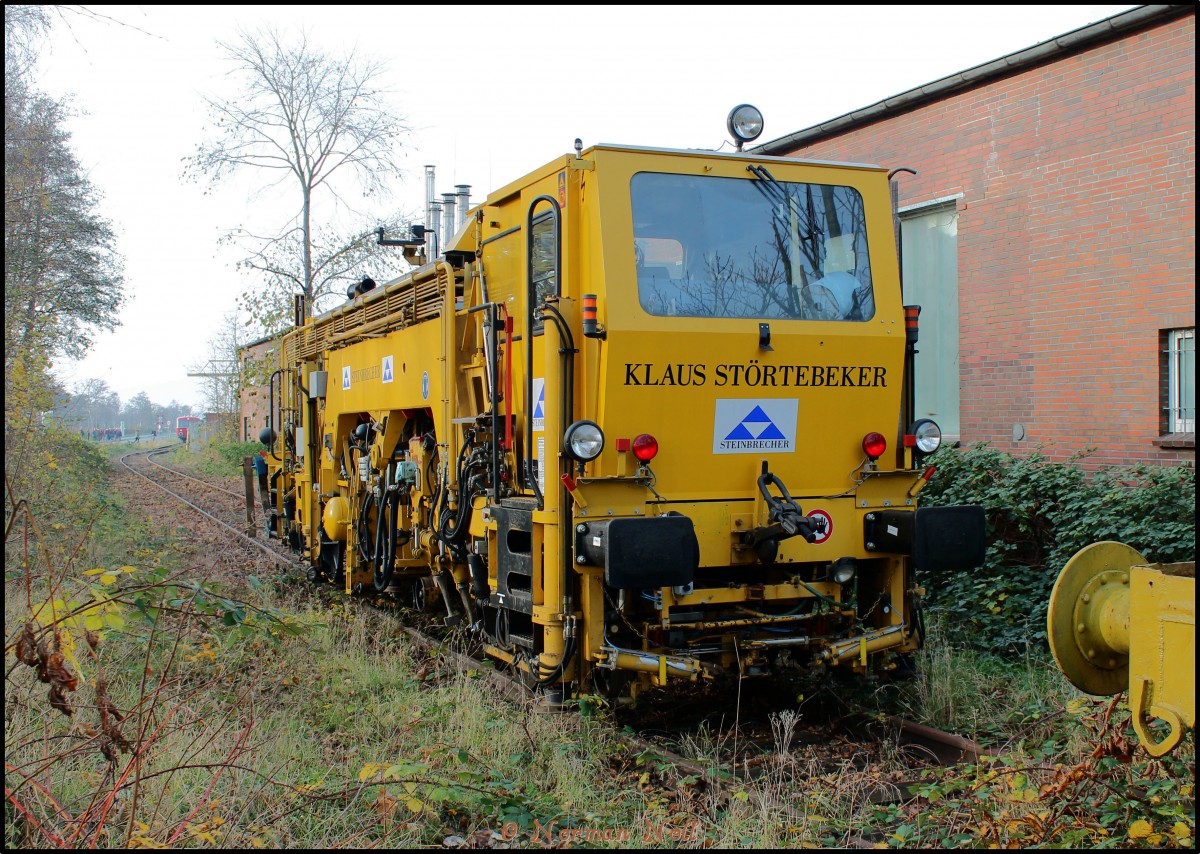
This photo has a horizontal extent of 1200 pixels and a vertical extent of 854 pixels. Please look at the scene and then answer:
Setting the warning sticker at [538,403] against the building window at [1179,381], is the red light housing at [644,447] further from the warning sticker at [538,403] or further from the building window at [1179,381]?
the building window at [1179,381]

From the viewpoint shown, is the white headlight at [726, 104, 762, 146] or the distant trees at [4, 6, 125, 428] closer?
the white headlight at [726, 104, 762, 146]

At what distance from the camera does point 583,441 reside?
546 centimetres

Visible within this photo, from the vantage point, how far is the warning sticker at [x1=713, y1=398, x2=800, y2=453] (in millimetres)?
5883

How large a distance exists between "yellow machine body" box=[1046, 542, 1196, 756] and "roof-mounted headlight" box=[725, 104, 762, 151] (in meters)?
3.38

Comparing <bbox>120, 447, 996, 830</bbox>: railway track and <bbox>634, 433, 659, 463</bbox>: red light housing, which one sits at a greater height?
<bbox>634, 433, 659, 463</bbox>: red light housing

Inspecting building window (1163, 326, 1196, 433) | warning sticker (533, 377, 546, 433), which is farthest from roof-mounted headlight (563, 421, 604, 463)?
building window (1163, 326, 1196, 433)

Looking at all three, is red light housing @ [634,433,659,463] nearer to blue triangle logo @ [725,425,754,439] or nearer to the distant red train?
blue triangle logo @ [725,425,754,439]

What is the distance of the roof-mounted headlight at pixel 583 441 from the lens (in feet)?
17.9

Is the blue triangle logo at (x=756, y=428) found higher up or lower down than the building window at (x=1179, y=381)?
lower down

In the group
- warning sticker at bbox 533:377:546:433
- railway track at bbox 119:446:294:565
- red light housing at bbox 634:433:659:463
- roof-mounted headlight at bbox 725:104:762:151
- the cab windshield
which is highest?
roof-mounted headlight at bbox 725:104:762:151

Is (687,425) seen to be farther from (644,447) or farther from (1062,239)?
(1062,239)

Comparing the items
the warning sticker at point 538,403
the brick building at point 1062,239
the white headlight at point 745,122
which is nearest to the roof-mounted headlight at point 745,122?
the white headlight at point 745,122

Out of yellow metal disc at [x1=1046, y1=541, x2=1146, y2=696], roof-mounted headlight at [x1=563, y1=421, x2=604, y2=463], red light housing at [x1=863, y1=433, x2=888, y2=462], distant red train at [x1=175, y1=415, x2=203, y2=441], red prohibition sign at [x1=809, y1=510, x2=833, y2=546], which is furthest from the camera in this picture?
distant red train at [x1=175, y1=415, x2=203, y2=441]

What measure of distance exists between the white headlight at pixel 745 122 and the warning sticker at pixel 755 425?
5.52ft
